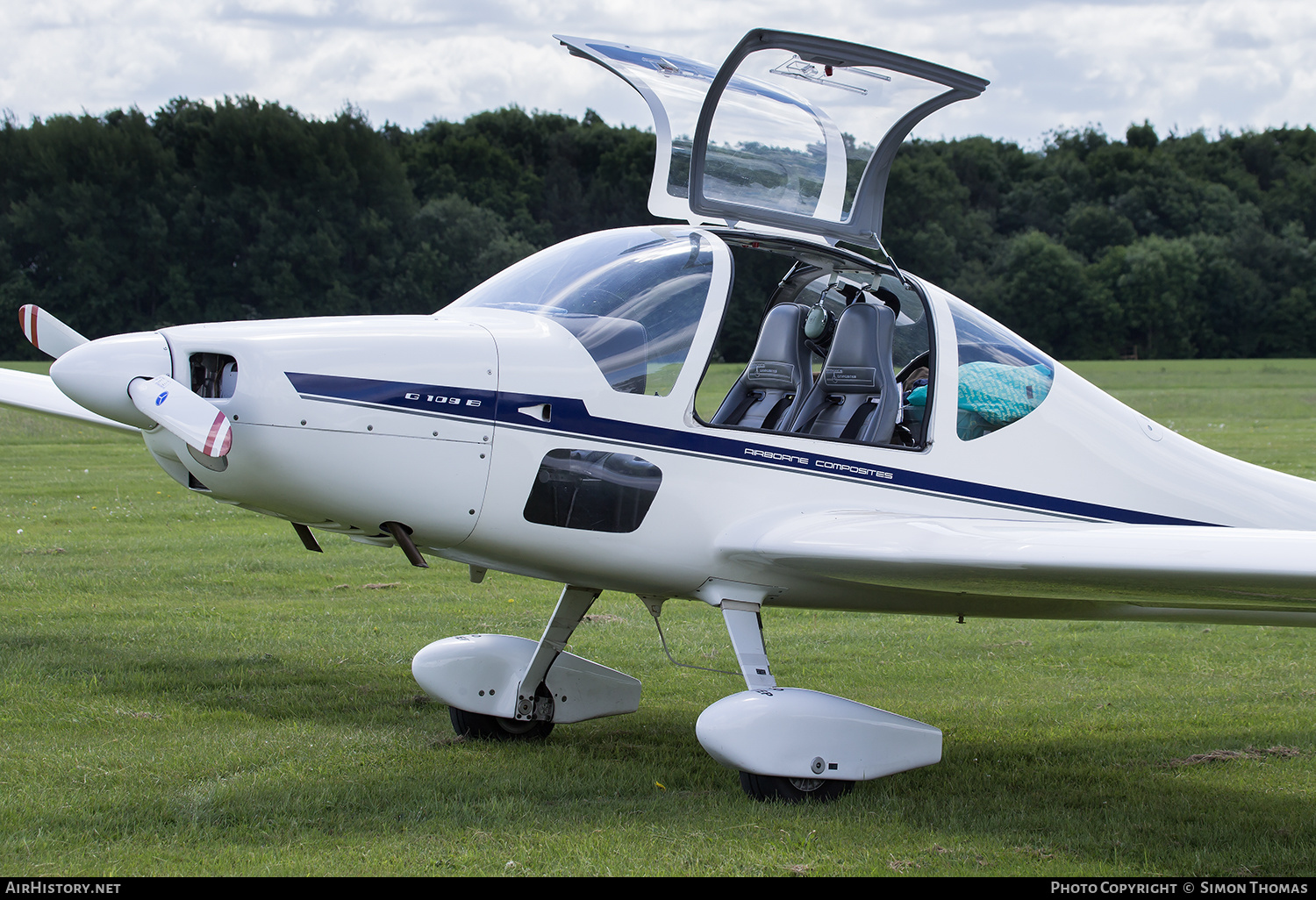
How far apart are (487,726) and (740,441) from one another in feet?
7.41

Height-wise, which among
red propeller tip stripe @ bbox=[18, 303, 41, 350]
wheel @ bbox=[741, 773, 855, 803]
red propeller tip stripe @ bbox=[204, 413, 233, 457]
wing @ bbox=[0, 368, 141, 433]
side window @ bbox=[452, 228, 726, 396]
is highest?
side window @ bbox=[452, 228, 726, 396]

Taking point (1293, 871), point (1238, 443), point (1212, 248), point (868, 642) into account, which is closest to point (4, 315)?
point (1238, 443)

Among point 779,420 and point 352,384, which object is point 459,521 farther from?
point 779,420

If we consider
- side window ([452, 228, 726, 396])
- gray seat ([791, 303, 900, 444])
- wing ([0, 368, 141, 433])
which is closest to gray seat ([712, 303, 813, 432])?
gray seat ([791, 303, 900, 444])

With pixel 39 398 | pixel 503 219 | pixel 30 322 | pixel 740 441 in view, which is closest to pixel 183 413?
pixel 30 322

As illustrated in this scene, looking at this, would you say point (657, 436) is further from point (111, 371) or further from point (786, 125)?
point (111, 371)

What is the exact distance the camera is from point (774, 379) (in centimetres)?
646

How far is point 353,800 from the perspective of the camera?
17.5 ft

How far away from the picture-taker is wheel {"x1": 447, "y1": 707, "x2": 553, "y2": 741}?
21.7ft

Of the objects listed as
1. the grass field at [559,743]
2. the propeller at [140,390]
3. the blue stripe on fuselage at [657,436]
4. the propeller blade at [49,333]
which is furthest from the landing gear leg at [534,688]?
the propeller blade at [49,333]

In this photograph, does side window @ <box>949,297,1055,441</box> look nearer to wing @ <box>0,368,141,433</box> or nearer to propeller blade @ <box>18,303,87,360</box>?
propeller blade @ <box>18,303,87,360</box>

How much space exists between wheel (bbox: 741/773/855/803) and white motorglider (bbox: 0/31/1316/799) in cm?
1

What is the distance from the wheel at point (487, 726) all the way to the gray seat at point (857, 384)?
7.35ft

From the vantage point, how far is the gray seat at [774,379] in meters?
6.44
